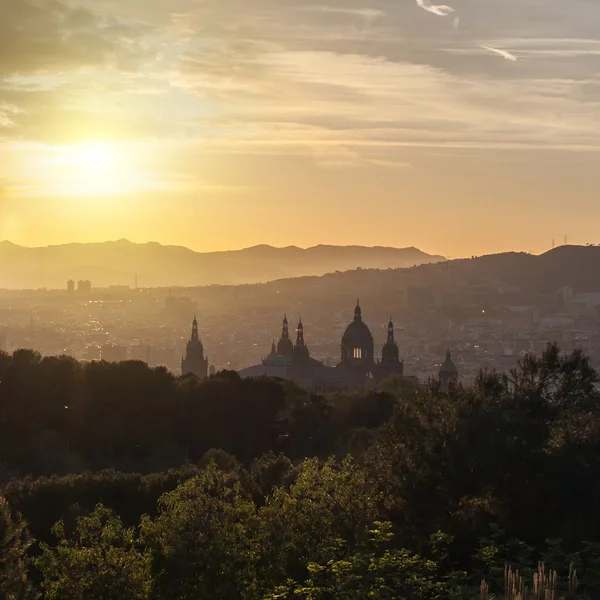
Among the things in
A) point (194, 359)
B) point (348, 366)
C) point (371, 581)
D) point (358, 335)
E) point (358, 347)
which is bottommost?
point (348, 366)

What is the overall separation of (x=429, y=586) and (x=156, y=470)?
23108 mm

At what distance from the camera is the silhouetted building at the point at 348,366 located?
95938mm

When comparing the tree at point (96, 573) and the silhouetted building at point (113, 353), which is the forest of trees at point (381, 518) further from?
the silhouetted building at point (113, 353)

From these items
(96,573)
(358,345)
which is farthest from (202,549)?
(358,345)

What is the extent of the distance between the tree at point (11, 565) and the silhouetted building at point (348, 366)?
7768 cm

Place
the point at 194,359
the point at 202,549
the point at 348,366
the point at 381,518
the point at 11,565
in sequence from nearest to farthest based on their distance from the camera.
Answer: the point at 11,565, the point at 202,549, the point at 381,518, the point at 348,366, the point at 194,359

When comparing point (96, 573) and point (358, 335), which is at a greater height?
point (358, 335)

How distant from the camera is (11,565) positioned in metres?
15.9

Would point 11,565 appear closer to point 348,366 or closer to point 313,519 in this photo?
point 313,519

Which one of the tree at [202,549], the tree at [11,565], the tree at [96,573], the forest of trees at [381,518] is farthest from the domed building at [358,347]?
the tree at [11,565]

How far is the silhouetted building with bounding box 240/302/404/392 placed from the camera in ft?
315

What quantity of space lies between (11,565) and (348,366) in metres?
83.9

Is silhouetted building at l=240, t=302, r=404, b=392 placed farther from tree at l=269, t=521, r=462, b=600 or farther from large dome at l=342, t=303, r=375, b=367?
tree at l=269, t=521, r=462, b=600

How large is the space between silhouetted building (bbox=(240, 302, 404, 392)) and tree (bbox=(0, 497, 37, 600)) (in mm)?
77683
